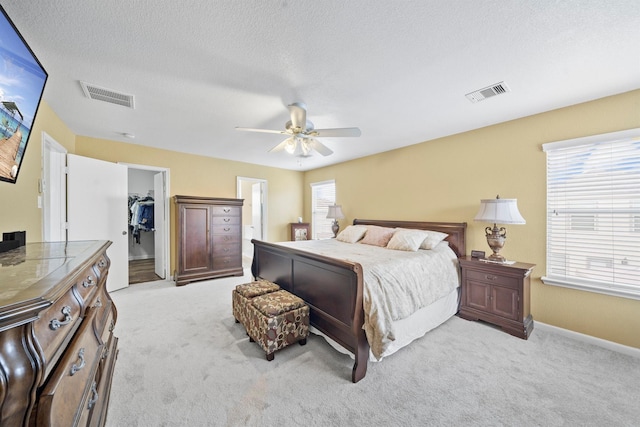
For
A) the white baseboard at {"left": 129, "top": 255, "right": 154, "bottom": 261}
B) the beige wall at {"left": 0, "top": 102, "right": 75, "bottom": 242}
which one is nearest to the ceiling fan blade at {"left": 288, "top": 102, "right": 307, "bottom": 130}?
the beige wall at {"left": 0, "top": 102, "right": 75, "bottom": 242}

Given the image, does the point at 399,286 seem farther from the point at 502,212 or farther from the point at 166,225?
the point at 166,225

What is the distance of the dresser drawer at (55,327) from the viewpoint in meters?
0.78

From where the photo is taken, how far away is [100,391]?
4.59 ft

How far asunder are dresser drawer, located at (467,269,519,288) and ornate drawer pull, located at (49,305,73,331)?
3527 millimetres

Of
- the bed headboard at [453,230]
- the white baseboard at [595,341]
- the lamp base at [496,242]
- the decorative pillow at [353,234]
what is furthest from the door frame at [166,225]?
the white baseboard at [595,341]

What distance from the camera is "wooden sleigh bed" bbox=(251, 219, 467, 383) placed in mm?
1895

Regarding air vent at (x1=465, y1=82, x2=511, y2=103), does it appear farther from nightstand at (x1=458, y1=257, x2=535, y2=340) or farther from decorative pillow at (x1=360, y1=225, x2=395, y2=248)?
decorative pillow at (x1=360, y1=225, x2=395, y2=248)

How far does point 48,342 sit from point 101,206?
388 cm

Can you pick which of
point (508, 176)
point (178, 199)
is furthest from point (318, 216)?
point (508, 176)

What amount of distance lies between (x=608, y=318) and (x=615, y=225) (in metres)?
0.92

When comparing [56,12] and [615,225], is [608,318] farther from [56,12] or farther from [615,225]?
[56,12]

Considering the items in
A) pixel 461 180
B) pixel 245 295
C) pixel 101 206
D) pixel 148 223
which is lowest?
pixel 245 295

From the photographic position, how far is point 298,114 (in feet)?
8.02

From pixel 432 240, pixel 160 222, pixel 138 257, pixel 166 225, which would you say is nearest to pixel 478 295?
pixel 432 240
